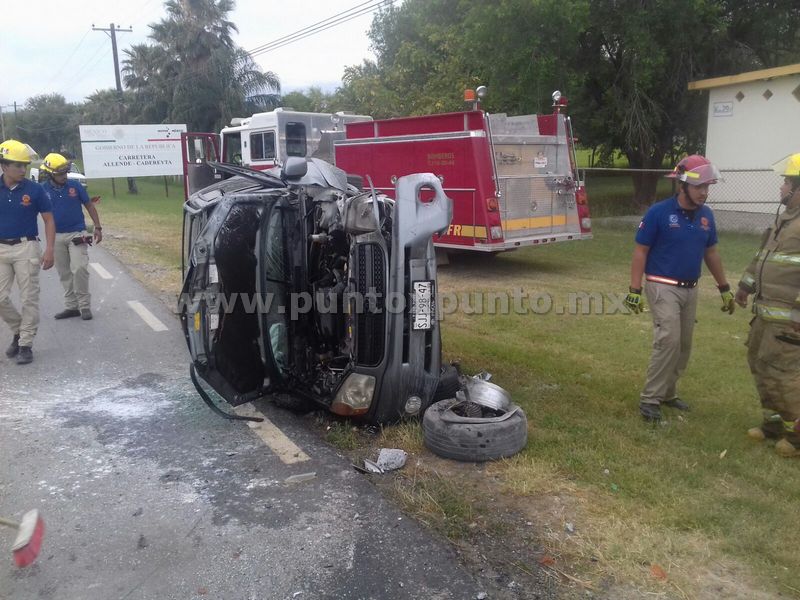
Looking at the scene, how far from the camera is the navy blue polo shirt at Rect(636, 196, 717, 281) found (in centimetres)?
476

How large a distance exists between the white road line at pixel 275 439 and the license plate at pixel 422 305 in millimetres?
1094

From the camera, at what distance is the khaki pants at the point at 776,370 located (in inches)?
169

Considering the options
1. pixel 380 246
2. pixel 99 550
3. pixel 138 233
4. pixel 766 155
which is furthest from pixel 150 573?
pixel 766 155

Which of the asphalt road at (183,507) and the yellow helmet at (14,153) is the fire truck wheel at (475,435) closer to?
the asphalt road at (183,507)

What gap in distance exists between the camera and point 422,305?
14.3 feet

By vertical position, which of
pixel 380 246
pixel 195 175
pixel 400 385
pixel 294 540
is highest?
pixel 195 175

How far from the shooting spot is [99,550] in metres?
3.28

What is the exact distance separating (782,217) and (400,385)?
8.82 feet

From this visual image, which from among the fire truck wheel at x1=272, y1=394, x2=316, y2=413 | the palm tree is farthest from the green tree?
the fire truck wheel at x1=272, y1=394, x2=316, y2=413

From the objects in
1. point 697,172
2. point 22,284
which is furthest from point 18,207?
point 697,172

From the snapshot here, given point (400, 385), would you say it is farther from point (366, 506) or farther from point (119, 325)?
point (119, 325)

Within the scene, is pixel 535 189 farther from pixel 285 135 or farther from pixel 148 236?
pixel 148 236

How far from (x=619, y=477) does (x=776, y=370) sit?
138 cm

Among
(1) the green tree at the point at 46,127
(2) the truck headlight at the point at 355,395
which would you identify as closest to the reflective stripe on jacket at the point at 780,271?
(2) the truck headlight at the point at 355,395
